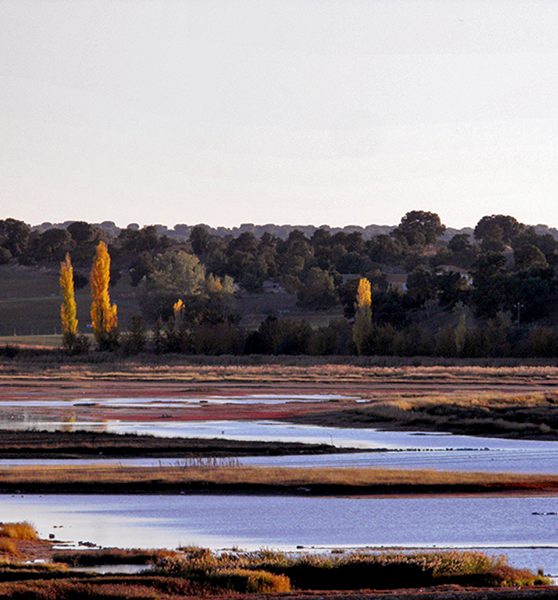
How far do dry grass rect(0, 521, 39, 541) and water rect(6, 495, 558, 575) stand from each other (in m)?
0.64

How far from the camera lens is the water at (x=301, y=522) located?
91.7 ft

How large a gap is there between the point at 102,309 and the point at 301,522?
82357 millimetres

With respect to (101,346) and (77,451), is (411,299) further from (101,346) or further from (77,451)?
(77,451)

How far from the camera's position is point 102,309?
367 ft

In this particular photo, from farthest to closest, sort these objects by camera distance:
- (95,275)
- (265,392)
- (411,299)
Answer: (411,299) → (95,275) → (265,392)

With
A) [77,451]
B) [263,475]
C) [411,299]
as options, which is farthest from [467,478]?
[411,299]

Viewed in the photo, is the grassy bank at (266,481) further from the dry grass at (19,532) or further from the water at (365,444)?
the dry grass at (19,532)

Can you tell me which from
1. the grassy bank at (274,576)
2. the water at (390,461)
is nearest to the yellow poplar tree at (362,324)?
the water at (390,461)

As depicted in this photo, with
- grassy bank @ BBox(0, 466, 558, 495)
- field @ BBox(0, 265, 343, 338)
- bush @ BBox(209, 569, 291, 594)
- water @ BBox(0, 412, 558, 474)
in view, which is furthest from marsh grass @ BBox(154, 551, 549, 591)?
field @ BBox(0, 265, 343, 338)

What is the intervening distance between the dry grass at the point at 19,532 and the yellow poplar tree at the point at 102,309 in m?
83.3

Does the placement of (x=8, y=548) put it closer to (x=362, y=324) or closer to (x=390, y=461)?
(x=390, y=461)

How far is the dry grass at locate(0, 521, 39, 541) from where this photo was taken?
27438mm

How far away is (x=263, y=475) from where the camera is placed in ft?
126

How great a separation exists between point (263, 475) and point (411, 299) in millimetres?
97497
